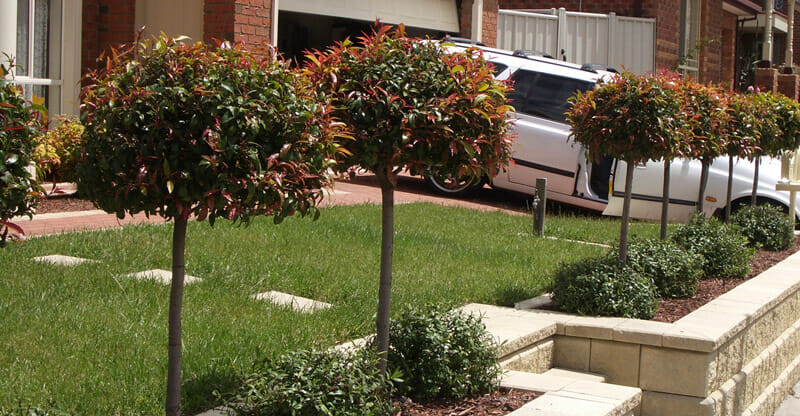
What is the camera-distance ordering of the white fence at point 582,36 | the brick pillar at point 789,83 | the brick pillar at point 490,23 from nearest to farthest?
the brick pillar at point 490,23 < the white fence at point 582,36 < the brick pillar at point 789,83

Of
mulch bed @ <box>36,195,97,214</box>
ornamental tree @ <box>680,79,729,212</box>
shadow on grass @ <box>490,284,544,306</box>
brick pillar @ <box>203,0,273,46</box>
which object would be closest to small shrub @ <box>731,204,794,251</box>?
ornamental tree @ <box>680,79,729,212</box>

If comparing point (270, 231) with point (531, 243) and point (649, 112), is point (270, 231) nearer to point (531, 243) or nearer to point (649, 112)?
point (531, 243)

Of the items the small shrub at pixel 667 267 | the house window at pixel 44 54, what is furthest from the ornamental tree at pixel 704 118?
the house window at pixel 44 54

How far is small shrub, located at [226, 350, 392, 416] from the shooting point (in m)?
4.21

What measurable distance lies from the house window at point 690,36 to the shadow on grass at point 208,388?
2039 cm

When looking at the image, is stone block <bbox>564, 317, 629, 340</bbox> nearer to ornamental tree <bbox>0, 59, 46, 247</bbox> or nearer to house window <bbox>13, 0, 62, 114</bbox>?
ornamental tree <bbox>0, 59, 46, 247</bbox>

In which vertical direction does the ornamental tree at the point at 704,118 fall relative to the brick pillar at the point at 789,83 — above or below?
below

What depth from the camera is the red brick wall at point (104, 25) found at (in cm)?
1270

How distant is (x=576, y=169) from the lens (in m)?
13.0

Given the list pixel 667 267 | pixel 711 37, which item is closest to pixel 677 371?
pixel 667 267

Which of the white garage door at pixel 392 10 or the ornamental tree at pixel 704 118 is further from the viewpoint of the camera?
the white garage door at pixel 392 10

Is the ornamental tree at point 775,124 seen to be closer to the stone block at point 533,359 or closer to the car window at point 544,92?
the car window at point 544,92

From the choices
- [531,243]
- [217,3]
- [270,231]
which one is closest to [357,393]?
[270,231]

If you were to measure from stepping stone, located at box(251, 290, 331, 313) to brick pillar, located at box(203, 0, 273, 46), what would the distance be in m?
6.13
